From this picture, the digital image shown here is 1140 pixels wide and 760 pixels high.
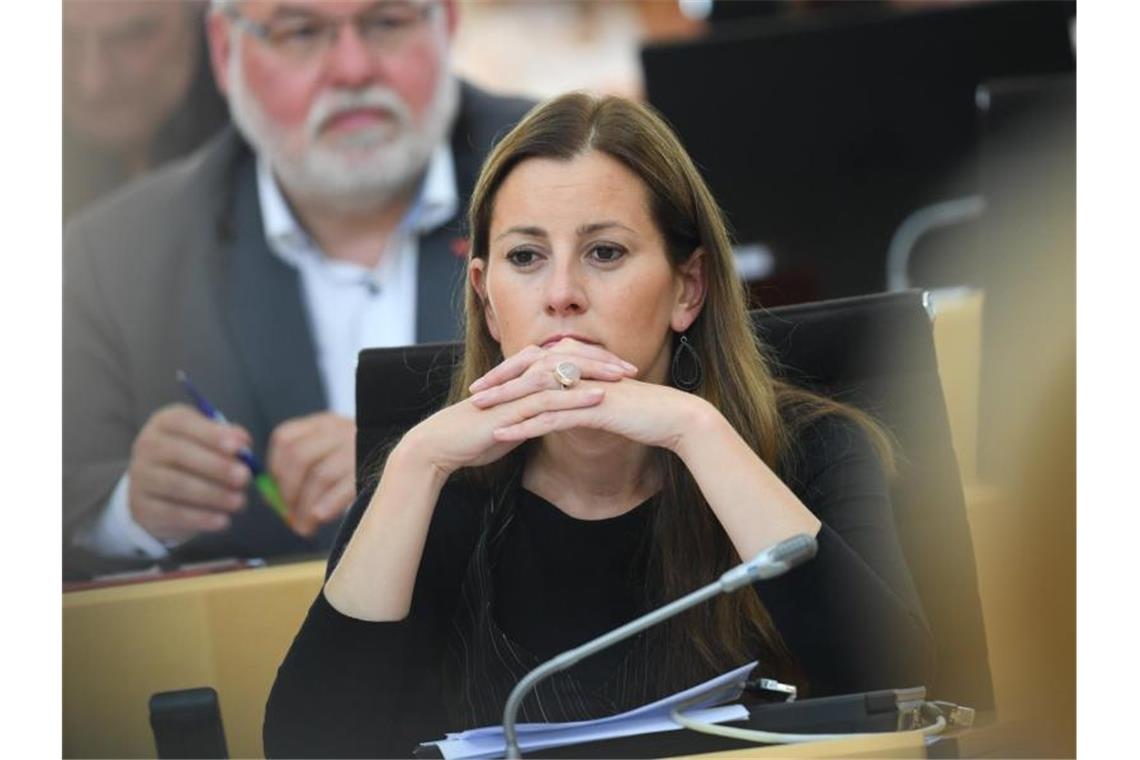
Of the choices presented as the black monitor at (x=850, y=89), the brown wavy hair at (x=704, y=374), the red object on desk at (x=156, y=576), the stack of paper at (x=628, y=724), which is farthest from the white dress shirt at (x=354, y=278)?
the stack of paper at (x=628, y=724)

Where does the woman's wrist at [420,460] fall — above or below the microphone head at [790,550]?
above

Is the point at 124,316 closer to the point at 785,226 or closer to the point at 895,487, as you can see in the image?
the point at 785,226

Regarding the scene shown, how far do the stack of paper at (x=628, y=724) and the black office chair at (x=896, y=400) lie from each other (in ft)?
1.05

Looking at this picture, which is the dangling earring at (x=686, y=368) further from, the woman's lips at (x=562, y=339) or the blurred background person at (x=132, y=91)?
the blurred background person at (x=132, y=91)

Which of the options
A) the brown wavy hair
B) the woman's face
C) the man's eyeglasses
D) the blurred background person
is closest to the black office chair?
the brown wavy hair

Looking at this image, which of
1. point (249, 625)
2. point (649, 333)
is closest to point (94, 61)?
point (249, 625)

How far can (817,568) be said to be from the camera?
4.91 feet

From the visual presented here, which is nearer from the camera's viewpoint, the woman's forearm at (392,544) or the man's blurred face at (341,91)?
the woman's forearm at (392,544)

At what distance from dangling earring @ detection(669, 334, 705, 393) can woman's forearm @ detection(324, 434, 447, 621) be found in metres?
0.28

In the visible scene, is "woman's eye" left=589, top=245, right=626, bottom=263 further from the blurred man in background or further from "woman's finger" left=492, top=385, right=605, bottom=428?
the blurred man in background

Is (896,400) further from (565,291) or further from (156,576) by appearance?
(156,576)

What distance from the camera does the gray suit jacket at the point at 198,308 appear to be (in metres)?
2.70

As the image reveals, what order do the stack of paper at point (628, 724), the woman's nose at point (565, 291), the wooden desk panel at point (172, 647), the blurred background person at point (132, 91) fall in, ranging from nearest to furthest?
the stack of paper at point (628, 724) → the woman's nose at point (565, 291) → the wooden desk panel at point (172, 647) → the blurred background person at point (132, 91)

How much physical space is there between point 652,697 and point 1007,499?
69cm
